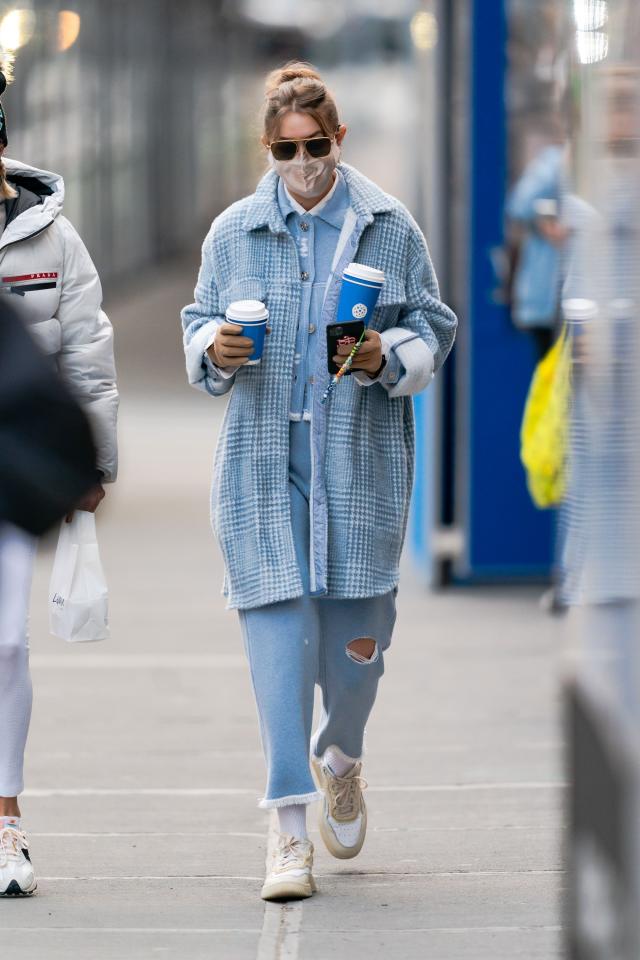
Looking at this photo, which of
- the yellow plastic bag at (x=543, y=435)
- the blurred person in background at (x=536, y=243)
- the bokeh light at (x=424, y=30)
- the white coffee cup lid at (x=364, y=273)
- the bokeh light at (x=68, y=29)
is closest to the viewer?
the white coffee cup lid at (x=364, y=273)

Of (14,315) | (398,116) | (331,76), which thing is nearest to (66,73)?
(398,116)

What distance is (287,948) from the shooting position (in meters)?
3.78

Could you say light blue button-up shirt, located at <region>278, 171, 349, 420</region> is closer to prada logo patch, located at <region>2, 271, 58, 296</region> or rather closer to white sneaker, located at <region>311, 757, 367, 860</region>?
prada logo patch, located at <region>2, 271, 58, 296</region>

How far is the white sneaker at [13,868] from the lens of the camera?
4117mm

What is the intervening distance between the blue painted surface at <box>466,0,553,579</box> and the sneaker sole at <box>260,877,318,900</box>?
4.17 metres

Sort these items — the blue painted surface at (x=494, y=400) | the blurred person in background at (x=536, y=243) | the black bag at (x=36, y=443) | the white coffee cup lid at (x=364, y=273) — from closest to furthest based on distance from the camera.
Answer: the black bag at (x=36, y=443)
the white coffee cup lid at (x=364, y=273)
the blurred person in background at (x=536, y=243)
the blue painted surface at (x=494, y=400)

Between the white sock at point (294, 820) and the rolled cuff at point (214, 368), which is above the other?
the rolled cuff at point (214, 368)

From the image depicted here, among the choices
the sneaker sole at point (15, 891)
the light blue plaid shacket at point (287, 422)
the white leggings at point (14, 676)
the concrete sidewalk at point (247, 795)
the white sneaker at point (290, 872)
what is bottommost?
the concrete sidewalk at point (247, 795)

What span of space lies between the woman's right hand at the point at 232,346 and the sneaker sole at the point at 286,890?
113 centimetres

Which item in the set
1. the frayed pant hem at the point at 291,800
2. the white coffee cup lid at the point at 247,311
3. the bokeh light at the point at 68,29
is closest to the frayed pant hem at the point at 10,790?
the frayed pant hem at the point at 291,800

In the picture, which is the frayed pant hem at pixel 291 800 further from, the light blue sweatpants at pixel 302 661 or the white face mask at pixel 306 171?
the white face mask at pixel 306 171

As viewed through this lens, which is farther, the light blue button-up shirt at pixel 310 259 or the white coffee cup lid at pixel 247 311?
the light blue button-up shirt at pixel 310 259

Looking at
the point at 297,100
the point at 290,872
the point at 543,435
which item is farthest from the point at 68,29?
the point at 290,872

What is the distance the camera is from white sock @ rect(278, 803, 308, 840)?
4121 mm
